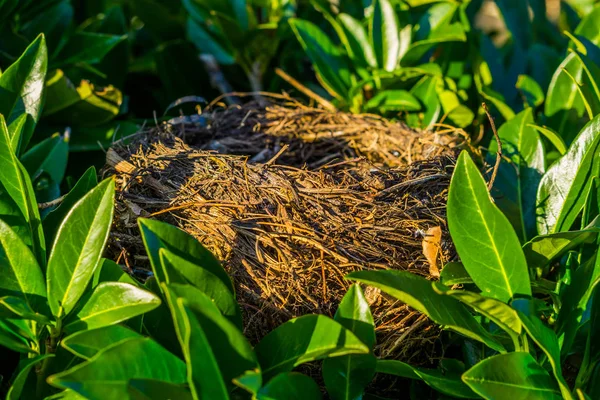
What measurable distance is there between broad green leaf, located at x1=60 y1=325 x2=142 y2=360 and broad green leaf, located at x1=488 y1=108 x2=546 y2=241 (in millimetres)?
798

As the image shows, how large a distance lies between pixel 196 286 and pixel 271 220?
0.76ft

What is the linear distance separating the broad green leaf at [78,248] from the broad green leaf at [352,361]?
357mm

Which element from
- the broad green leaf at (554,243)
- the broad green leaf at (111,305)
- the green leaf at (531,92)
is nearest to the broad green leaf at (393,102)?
the green leaf at (531,92)

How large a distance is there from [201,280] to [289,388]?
19cm

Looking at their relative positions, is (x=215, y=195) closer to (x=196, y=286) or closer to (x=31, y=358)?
(x=196, y=286)

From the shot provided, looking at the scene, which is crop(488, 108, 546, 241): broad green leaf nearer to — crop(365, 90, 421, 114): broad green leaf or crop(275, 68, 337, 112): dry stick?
crop(365, 90, 421, 114): broad green leaf

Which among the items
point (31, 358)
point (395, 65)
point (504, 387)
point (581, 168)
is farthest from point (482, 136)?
point (31, 358)

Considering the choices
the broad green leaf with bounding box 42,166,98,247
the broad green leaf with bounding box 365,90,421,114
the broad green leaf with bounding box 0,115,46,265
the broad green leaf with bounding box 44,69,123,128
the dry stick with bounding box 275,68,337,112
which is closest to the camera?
the broad green leaf with bounding box 0,115,46,265

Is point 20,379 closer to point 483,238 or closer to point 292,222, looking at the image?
point 292,222

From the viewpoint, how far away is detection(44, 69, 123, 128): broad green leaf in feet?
5.02

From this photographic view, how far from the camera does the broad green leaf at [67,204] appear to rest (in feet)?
3.70

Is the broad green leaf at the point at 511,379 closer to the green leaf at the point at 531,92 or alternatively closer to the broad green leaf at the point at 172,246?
the broad green leaf at the point at 172,246

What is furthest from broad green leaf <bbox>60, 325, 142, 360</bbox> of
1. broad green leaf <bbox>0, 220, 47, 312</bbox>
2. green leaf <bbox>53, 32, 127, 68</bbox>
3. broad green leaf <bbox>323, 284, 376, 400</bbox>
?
green leaf <bbox>53, 32, 127, 68</bbox>

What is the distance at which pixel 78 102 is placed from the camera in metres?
1.58
